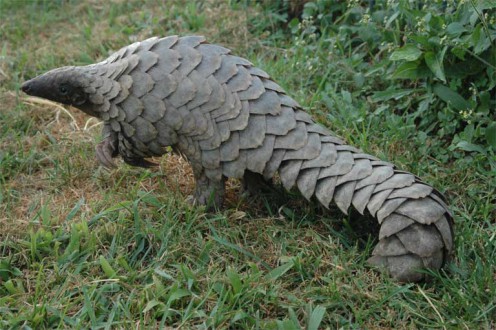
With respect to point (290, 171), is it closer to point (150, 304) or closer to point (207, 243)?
point (207, 243)

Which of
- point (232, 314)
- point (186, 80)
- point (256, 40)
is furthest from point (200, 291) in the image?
point (256, 40)

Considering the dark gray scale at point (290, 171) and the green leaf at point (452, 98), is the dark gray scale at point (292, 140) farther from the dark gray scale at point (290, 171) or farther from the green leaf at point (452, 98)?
the green leaf at point (452, 98)

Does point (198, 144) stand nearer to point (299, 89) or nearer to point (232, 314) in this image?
point (232, 314)

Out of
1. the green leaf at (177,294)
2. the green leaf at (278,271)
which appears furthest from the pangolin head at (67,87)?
the green leaf at (278,271)

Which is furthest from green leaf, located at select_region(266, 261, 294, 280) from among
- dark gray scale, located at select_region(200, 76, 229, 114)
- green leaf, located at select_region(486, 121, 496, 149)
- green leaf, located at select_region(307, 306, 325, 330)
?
green leaf, located at select_region(486, 121, 496, 149)

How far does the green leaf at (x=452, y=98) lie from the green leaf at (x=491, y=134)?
221mm

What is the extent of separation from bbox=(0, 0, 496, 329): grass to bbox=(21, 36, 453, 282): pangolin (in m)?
0.20

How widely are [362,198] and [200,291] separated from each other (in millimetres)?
824

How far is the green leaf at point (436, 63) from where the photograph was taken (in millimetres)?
3867

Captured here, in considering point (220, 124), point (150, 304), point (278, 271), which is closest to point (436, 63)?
point (220, 124)

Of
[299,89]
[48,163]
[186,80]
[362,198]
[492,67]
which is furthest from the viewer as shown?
[299,89]

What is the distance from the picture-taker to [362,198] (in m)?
3.21

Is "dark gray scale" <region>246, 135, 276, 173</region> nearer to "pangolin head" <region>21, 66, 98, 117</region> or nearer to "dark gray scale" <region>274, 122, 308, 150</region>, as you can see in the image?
"dark gray scale" <region>274, 122, 308, 150</region>

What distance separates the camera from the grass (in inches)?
120
